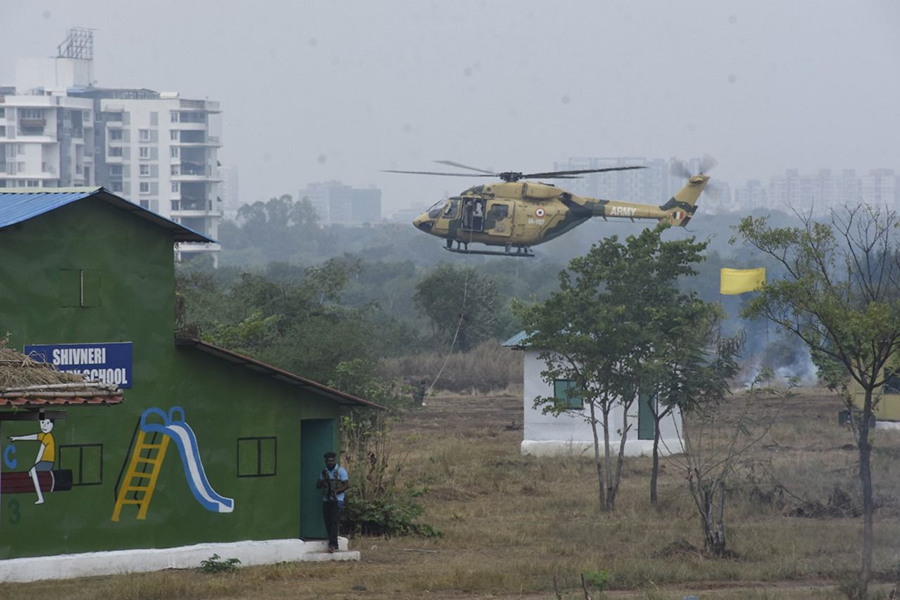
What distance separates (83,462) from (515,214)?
33029 mm

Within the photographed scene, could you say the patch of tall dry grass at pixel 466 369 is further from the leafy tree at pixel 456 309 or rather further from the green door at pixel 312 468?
the green door at pixel 312 468

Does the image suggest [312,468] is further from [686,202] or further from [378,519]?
[686,202]

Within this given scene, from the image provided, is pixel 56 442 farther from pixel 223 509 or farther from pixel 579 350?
pixel 579 350

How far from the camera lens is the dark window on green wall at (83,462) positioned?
16.2m

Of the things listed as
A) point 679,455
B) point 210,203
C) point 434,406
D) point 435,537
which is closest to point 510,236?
point 434,406

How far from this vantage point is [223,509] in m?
17.5

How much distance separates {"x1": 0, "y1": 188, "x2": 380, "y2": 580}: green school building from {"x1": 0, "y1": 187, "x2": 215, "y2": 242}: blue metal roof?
0.03 m

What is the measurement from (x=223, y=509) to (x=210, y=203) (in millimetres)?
142460

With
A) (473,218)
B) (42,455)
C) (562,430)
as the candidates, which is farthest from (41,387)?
(473,218)

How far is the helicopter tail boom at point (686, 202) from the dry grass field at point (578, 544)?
20.0 m

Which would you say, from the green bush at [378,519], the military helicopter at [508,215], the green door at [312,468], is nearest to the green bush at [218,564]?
the green door at [312,468]

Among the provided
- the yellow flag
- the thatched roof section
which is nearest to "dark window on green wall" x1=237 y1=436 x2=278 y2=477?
the thatched roof section

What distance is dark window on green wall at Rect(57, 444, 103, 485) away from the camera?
53.0 ft

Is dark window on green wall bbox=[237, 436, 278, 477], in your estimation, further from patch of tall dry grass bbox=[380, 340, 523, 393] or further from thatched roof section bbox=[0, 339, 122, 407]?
patch of tall dry grass bbox=[380, 340, 523, 393]
